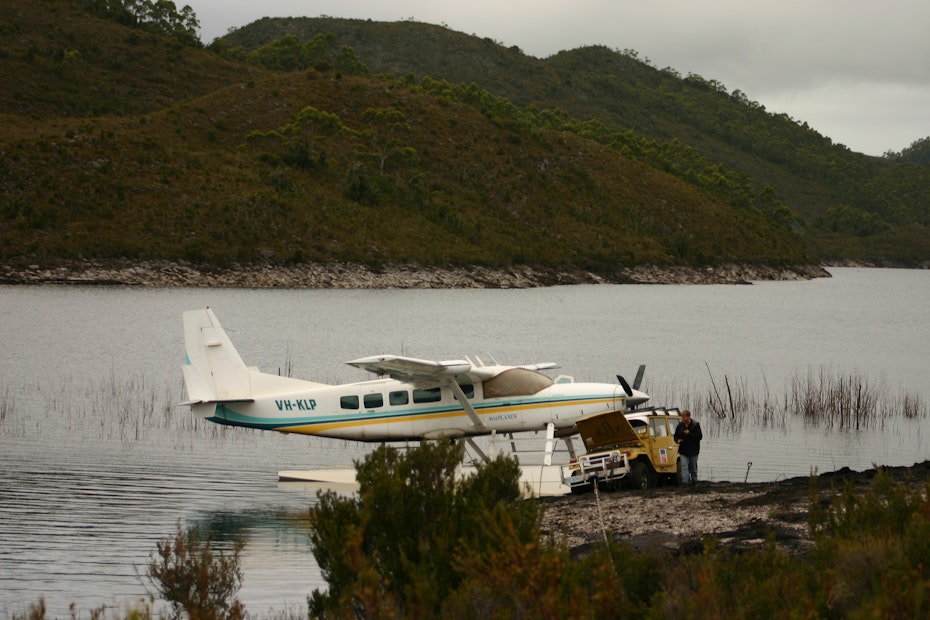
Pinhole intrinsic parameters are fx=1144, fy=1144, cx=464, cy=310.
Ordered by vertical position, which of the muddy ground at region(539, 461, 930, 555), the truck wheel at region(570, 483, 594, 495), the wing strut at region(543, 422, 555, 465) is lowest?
the truck wheel at region(570, 483, 594, 495)

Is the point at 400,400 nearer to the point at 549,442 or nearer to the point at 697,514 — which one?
the point at 549,442

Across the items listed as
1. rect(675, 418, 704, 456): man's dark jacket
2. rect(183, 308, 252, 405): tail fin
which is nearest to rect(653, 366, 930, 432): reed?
rect(675, 418, 704, 456): man's dark jacket

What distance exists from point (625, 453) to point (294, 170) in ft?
258

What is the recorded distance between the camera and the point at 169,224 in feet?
255

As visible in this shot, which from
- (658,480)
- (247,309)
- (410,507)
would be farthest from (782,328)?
(410,507)

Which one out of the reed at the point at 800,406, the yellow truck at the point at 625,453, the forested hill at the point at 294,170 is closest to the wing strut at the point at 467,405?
the yellow truck at the point at 625,453

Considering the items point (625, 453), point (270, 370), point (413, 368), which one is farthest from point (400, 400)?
point (270, 370)

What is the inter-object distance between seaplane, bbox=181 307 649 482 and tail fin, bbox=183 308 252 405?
0.06 feet

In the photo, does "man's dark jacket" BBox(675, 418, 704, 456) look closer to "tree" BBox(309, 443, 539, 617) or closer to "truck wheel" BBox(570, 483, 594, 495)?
"truck wheel" BBox(570, 483, 594, 495)

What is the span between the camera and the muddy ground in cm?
1330

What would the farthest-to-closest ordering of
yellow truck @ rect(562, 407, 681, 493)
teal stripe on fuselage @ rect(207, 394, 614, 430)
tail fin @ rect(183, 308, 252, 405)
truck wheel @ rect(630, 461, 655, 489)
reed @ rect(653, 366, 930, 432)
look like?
reed @ rect(653, 366, 930, 432), tail fin @ rect(183, 308, 252, 405), teal stripe on fuselage @ rect(207, 394, 614, 430), truck wheel @ rect(630, 461, 655, 489), yellow truck @ rect(562, 407, 681, 493)

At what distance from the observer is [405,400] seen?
20562 millimetres

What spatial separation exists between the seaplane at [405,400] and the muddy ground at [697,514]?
2272mm

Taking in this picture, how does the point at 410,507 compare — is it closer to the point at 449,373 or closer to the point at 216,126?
the point at 449,373
